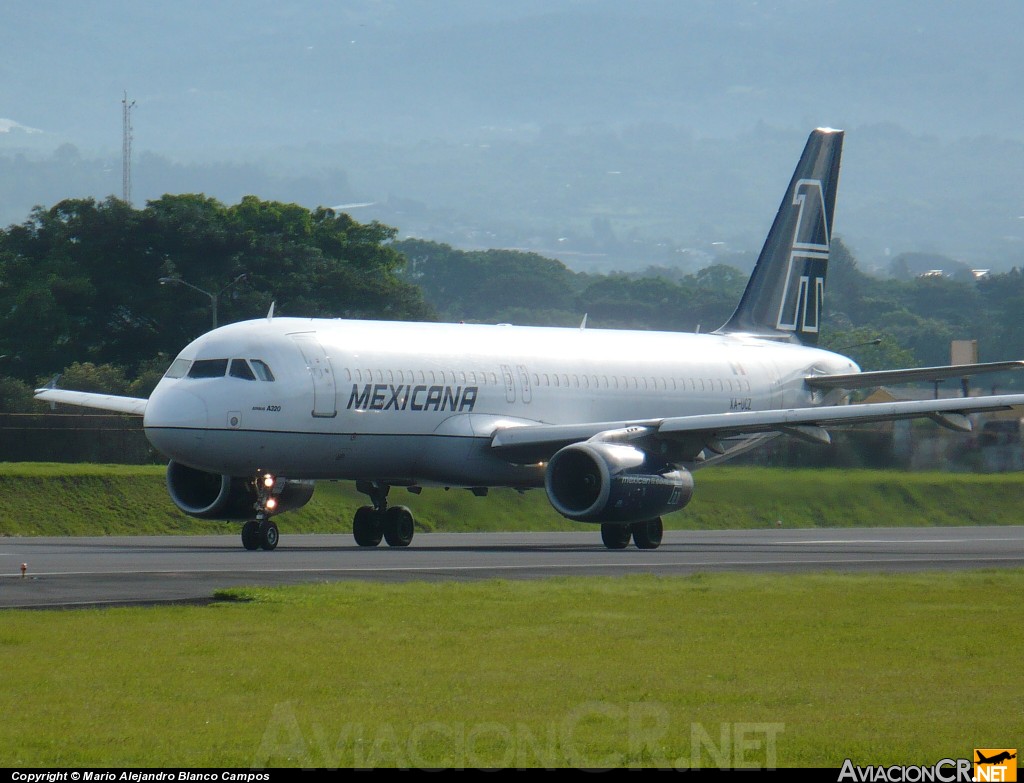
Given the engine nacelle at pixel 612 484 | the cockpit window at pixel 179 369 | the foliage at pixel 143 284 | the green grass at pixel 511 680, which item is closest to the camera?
the green grass at pixel 511 680

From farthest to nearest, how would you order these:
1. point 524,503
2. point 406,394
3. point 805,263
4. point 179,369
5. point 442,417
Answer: point 805,263 → point 524,503 → point 442,417 → point 406,394 → point 179,369

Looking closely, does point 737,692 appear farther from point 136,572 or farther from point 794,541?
point 794,541

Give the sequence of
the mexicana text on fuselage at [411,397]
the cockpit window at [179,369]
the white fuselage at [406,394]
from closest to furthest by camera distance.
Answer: the white fuselage at [406,394]
the cockpit window at [179,369]
the mexicana text on fuselage at [411,397]

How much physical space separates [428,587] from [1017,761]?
1075 cm

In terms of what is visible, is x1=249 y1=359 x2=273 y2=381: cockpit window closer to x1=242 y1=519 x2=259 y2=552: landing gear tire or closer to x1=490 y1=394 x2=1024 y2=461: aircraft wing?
x1=242 y1=519 x2=259 y2=552: landing gear tire

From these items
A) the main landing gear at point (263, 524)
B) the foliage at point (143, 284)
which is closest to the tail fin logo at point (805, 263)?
the main landing gear at point (263, 524)

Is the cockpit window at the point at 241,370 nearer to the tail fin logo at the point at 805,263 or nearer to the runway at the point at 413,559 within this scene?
the runway at the point at 413,559

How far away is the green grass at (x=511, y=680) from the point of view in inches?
356

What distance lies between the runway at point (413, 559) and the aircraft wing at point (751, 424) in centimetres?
203

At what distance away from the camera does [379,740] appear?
919 centimetres

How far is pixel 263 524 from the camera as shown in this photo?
91.3 ft

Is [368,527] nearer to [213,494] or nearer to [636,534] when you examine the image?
[213,494]

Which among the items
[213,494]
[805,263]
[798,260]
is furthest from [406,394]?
[805,263]

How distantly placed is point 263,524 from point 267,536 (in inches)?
9.0
